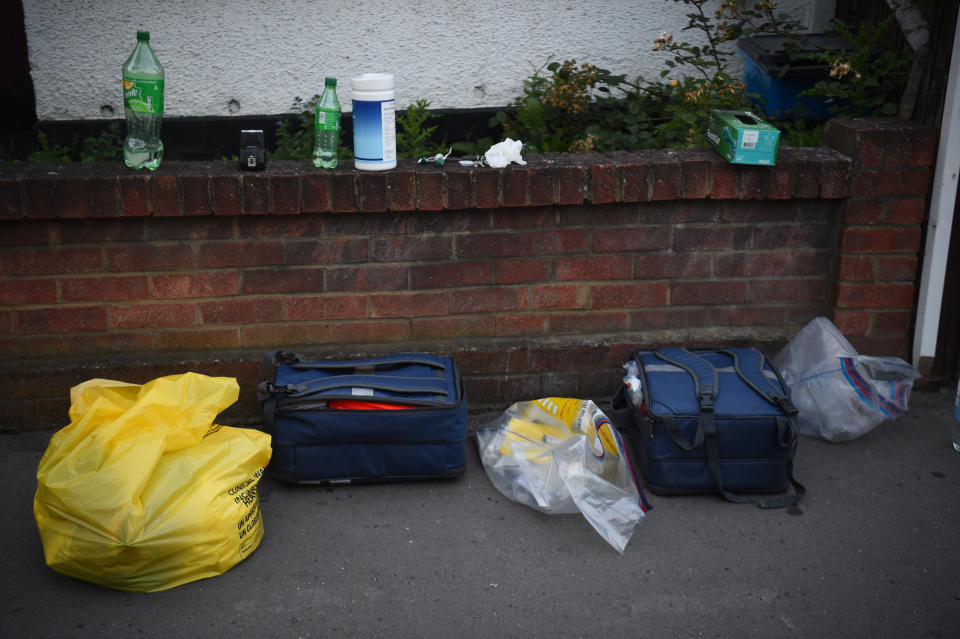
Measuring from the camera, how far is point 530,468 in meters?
3.19

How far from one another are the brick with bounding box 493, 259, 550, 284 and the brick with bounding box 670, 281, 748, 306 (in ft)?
1.80

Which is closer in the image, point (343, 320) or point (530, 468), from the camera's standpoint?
point (530, 468)

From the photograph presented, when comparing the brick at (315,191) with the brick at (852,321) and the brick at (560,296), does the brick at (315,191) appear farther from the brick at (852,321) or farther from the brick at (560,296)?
the brick at (852,321)

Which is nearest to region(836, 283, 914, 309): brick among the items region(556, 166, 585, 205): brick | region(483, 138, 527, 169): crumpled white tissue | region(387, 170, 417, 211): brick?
region(556, 166, 585, 205): brick

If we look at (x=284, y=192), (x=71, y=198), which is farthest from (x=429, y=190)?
(x=71, y=198)

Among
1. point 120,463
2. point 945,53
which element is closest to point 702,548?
point 120,463

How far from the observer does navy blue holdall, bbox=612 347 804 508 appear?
3045 mm

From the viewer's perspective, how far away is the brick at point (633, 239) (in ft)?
11.6

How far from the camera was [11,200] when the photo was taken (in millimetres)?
3213

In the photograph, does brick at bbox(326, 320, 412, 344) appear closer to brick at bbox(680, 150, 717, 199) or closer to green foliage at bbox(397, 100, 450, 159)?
green foliage at bbox(397, 100, 450, 159)

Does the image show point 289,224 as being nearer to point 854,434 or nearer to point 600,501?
point 600,501

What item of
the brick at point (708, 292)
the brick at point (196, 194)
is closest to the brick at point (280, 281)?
the brick at point (196, 194)

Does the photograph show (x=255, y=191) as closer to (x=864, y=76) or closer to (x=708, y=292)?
(x=708, y=292)

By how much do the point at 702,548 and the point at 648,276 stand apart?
3.89ft
